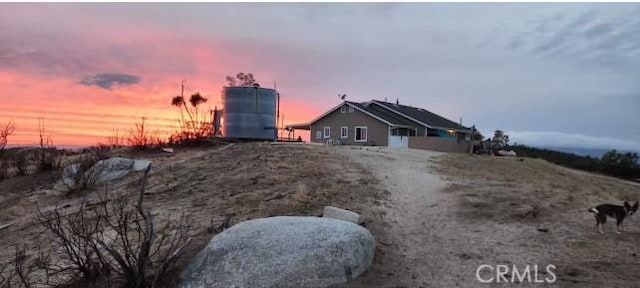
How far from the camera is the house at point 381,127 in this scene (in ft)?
106

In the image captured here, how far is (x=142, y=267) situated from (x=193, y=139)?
612 inches

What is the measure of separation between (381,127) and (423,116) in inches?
219

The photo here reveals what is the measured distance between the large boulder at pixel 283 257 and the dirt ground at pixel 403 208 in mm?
335

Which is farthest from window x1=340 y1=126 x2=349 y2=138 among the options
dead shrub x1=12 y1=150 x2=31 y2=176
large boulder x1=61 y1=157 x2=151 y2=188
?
large boulder x1=61 y1=157 x2=151 y2=188

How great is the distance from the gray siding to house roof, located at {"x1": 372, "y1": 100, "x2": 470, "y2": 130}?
9.47 feet

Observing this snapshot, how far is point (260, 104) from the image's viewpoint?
2650 cm

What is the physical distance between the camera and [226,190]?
39.9ft

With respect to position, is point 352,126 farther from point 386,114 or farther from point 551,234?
point 551,234

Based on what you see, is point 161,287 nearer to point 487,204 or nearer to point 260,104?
point 487,204

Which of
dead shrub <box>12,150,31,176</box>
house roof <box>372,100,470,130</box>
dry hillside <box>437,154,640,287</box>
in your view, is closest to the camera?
dry hillside <box>437,154,640,287</box>

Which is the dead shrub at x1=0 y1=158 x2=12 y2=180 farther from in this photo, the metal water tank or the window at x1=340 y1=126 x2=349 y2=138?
the window at x1=340 y1=126 x2=349 y2=138

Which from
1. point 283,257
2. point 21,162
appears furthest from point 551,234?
point 21,162

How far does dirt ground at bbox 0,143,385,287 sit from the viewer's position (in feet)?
33.2

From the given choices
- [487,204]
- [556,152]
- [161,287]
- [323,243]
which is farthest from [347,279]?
[556,152]
